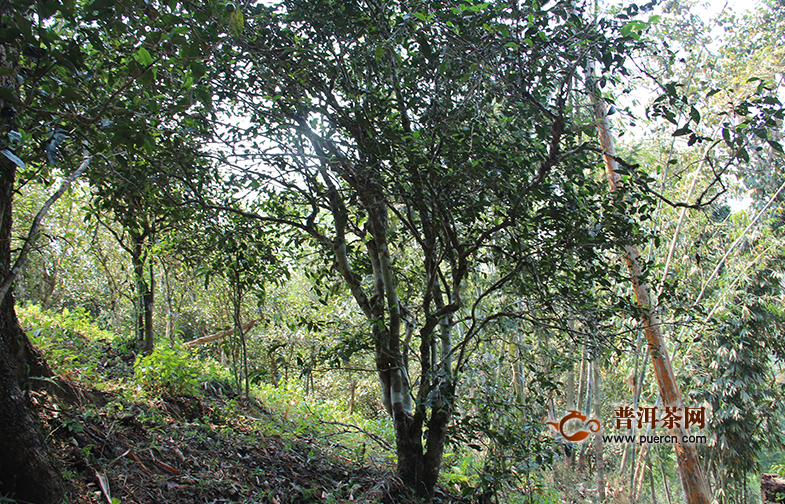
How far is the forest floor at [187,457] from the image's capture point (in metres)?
2.71

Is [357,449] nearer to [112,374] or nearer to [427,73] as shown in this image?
[112,374]

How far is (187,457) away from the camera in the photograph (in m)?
3.39

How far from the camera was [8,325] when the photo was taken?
2.67 meters

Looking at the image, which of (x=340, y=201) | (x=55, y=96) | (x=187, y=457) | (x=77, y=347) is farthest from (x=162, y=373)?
(x=55, y=96)

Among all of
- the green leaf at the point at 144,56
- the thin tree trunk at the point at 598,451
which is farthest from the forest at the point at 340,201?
the thin tree trunk at the point at 598,451

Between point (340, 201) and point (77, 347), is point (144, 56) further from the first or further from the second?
point (77, 347)

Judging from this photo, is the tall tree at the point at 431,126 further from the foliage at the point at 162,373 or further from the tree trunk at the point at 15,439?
the foliage at the point at 162,373

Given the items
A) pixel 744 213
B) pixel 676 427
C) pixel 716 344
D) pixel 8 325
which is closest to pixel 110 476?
pixel 8 325

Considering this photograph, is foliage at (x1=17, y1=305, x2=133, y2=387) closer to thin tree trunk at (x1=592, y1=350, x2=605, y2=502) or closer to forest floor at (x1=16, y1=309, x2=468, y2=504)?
forest floor at (x1=16, y1=309, x2=468, y2=504)

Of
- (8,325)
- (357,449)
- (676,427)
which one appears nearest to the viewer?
(8,325)

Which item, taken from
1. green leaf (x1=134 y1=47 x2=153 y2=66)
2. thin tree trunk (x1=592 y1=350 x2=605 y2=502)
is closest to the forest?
green leaf (x1=134 y1=47 x2=153 y2=66)

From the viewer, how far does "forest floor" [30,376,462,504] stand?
271cm

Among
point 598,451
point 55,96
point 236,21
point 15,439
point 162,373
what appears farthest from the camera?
point 598,451

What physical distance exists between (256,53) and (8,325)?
2229 mm
